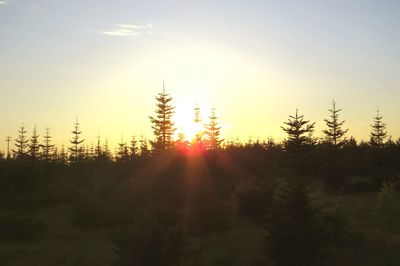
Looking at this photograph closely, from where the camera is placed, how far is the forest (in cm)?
1497

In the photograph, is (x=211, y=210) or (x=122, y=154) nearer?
(x=211, y=210)

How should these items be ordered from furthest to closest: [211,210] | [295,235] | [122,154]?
[122,154], [211,210], [295,235]

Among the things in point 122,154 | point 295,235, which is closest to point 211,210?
point 295,235

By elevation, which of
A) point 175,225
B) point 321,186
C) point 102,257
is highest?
point 321,186

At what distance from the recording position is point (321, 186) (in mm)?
31453

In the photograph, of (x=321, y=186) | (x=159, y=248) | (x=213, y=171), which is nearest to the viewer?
(x=159, y=248)

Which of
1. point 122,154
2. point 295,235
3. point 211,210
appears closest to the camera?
point 295,235

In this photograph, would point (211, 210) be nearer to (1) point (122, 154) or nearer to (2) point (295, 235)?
(2) point (295, 235)

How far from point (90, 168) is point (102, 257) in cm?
2252

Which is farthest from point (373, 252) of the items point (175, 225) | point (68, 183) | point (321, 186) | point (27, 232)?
point (68, 183)

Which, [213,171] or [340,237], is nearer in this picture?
[340,237]

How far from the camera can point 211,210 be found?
2081cm

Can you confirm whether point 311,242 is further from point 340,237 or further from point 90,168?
point 90,168

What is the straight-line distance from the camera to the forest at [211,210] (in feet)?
49.1
